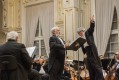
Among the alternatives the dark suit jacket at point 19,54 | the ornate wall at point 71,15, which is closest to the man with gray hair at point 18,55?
the dark suit jacket at point 19,54

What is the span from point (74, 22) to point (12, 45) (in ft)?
21.3

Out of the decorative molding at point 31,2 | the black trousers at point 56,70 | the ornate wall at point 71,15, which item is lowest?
the black trousers at point 56,70

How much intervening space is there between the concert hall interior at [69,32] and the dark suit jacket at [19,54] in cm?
2

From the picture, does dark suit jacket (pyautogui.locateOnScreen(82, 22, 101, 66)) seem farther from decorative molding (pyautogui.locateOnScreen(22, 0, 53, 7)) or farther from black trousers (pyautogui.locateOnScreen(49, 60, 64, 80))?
decorative molding (pyautogui.locateOnScreen(22, 0, 53, 7))

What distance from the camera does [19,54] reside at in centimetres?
491

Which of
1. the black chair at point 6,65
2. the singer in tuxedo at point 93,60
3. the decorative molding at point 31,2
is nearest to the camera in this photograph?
the black chair at point 6,65

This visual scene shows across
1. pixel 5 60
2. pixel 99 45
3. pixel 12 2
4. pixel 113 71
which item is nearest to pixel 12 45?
pixel 5 60

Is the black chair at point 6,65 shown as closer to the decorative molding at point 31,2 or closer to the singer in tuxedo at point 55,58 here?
the singer in tuxedo at point 55,58

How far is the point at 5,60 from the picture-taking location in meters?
4.82

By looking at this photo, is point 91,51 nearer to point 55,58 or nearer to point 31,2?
point 55,58

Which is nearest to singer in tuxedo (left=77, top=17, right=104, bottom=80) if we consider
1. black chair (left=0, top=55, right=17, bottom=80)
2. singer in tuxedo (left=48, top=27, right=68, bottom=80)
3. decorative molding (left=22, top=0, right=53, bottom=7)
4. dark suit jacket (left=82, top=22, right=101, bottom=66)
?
dark suit jacket (left=82, top=22, right=101, bottom=66)

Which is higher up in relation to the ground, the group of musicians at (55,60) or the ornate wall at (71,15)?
the ornate wall at (71,15)

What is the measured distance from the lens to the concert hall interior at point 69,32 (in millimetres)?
6574

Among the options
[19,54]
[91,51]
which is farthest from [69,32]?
[19,54]
